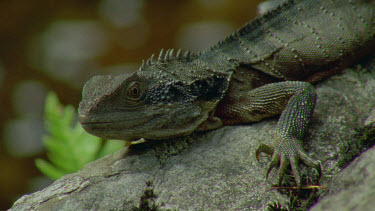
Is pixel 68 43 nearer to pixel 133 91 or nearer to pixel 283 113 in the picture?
pixel 133 91

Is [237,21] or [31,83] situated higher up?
[237,21]

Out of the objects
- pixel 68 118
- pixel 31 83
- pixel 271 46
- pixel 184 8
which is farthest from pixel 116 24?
pixel 271 46

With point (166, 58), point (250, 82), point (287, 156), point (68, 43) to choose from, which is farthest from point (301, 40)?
point (68, 43)

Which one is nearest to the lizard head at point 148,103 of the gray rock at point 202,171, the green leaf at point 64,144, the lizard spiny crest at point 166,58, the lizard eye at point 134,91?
the lizard eye at point 134,91

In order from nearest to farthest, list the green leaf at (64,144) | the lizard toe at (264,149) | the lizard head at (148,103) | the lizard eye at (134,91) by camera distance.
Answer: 1. the lizard toe at (264,149)
2. the lizard head at (148,103)
3. the lizard eye at (134,91)
4. the green leaf at (64,144)

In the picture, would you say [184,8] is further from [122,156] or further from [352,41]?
[122,156]

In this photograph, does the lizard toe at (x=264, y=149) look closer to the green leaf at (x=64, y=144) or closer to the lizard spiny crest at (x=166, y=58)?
the lizard spiny crest at (x=166, y=58)

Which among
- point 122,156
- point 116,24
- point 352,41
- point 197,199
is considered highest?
point 116,24
